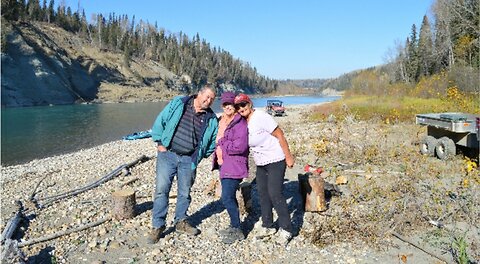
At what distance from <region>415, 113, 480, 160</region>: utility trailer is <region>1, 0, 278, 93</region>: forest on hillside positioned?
6582cm

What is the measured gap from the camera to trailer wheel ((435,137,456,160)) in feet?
34.9

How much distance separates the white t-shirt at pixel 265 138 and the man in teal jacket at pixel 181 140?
701 millimetres

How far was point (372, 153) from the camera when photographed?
1135cm

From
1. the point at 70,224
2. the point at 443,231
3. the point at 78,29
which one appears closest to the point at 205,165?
the point at 70,224

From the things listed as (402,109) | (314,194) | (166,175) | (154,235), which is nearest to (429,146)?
(314,194)

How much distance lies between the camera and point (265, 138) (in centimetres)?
535

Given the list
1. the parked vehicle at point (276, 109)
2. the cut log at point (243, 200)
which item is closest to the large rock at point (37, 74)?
the parked vehicle at point (276, 109)

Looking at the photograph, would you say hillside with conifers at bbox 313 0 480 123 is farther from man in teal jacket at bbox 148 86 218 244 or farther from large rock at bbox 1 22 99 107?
large rock at bbox 1 22 99 107

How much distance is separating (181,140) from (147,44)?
13776 centimetres

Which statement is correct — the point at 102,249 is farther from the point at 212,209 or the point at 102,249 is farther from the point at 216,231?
the point at 212,209

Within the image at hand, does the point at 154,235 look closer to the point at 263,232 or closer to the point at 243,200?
the point at 263,232

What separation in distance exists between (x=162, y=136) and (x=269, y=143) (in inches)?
62.4

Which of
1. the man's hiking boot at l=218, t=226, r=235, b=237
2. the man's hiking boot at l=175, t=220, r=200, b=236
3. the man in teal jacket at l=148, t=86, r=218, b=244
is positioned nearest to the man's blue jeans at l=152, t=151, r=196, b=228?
the man in teal jacket at l=148, t=86, r=218, b=244

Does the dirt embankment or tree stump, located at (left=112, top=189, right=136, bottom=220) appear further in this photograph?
the dirt embankment
